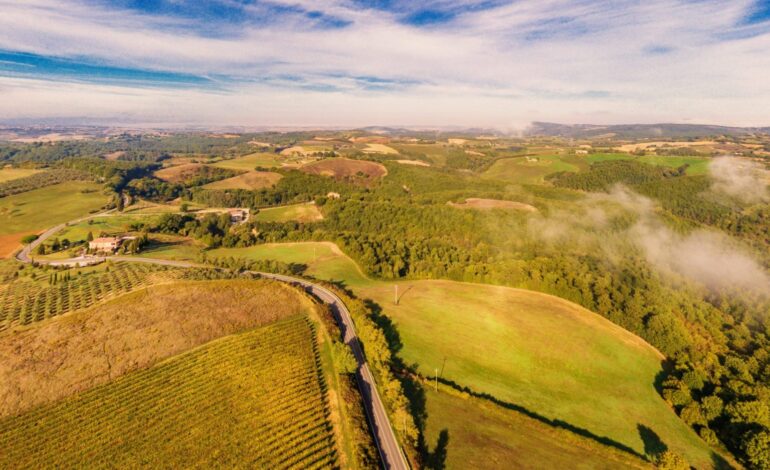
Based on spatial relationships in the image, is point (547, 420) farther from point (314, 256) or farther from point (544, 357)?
point (314, 256)

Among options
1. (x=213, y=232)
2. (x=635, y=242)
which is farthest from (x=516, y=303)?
(x=213, y=232)

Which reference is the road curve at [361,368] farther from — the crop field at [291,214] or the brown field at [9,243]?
the crop field at [291,214]

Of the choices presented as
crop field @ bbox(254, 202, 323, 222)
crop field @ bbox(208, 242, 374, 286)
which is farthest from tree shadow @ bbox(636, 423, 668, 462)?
crop field @ bbox(254, 202, 323, 222)

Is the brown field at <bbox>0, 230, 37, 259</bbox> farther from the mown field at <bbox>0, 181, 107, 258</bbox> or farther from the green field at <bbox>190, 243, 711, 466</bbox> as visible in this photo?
the green field at <bbox>190, 243, 711, 466</bbox>

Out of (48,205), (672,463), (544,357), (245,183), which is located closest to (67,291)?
(544,357)

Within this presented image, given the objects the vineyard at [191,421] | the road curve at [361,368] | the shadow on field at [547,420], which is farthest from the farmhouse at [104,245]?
the shadow on field at [547,420]
